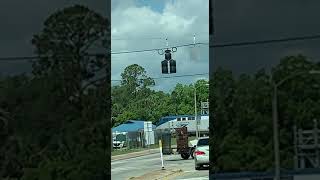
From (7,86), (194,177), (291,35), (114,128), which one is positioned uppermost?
(291,35)

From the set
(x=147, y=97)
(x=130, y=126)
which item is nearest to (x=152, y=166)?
(x=130, y=126)

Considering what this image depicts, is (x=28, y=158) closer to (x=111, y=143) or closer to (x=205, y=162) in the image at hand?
(x=111, y=143)

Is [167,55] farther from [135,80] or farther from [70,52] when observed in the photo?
[70,52]

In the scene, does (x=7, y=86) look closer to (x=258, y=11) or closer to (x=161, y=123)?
(x=161, y=123)

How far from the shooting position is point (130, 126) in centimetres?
442

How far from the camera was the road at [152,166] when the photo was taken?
4297 mm

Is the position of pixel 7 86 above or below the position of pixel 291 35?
below

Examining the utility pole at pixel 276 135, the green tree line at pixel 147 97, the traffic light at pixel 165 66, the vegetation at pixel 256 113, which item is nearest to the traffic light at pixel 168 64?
the traffic light at pixel 165 66

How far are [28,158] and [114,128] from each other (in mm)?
642

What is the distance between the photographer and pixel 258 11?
14.7 ft

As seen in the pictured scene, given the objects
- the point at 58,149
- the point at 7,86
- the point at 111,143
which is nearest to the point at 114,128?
the point at 111,143

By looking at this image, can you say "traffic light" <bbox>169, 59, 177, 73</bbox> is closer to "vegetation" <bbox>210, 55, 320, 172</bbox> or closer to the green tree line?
the green tree line

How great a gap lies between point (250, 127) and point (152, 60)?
0.80m

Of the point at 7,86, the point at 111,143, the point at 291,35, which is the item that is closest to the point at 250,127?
the point at 291,35
